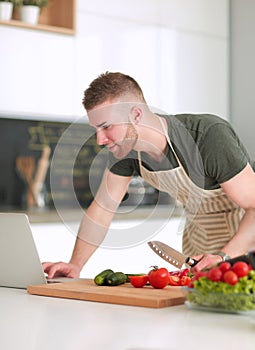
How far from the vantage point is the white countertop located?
1488mm

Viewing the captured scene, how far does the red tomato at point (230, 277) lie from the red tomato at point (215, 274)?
15mm

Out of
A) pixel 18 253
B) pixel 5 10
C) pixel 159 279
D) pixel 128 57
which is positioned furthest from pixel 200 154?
pixel 128 57

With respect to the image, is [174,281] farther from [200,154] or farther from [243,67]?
[243,67]

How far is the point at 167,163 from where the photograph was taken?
2756 mm

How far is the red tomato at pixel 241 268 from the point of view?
1.68 meters

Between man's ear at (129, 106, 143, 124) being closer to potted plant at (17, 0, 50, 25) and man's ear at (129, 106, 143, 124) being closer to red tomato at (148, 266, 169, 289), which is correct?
red tomato at (148, 266, 169, 289)

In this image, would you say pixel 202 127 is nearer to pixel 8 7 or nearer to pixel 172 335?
pixel 172 335

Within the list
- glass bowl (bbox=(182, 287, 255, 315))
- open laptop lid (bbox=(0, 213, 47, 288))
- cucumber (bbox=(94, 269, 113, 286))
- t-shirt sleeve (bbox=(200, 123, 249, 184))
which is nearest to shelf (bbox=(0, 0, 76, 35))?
t-shirt sleeve (bbox=(200, 123, 249, 184))

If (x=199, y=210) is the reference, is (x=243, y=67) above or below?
above

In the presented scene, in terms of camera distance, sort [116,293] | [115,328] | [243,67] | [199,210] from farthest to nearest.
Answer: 1. [243,67]
2. [199,210]
3. [116,293]
4. [115,328]

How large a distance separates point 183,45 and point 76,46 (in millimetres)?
967

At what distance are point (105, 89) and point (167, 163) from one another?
1.49ft

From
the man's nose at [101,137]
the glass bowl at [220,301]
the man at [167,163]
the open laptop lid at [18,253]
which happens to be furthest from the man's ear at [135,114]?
the glass bowl at [220,301]

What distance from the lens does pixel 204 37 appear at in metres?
5.37
